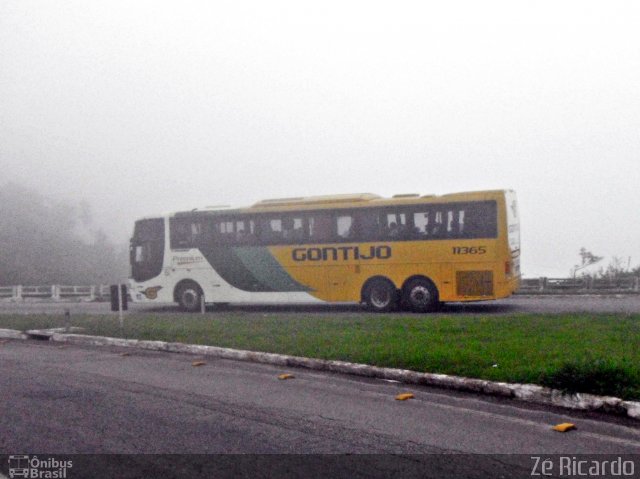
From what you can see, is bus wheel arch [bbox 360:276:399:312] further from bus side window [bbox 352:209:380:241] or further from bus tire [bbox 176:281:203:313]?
bus tire [bbox 176:281:203:313]

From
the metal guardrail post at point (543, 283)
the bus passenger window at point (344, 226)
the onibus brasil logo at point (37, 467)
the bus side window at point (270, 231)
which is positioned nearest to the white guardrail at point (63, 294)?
the bus side window at point (270, 231)

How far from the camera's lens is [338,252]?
2175 centimetres

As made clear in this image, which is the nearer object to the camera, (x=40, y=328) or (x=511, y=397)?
(x=511, y=397)

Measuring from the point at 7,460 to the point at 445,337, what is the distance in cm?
784

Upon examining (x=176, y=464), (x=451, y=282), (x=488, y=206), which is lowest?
(x=176, y=464)

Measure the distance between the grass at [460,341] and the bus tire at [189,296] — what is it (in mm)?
5537

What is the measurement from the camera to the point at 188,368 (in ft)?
36.8

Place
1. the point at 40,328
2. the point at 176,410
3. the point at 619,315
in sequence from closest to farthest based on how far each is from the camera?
1. the point at 176,410
2. the point at 619,315
3. the point at 40,328

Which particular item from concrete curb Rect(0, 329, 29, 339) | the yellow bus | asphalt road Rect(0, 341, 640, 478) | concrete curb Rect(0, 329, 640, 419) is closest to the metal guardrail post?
the yellow bus

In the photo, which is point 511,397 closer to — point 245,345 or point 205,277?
point 245,345

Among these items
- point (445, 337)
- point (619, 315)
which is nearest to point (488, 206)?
point (619, 315)

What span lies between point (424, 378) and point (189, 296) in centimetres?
1586

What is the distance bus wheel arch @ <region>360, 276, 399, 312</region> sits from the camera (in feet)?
69.1

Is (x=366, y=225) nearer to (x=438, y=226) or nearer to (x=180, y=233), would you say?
(x=438, y=226)
